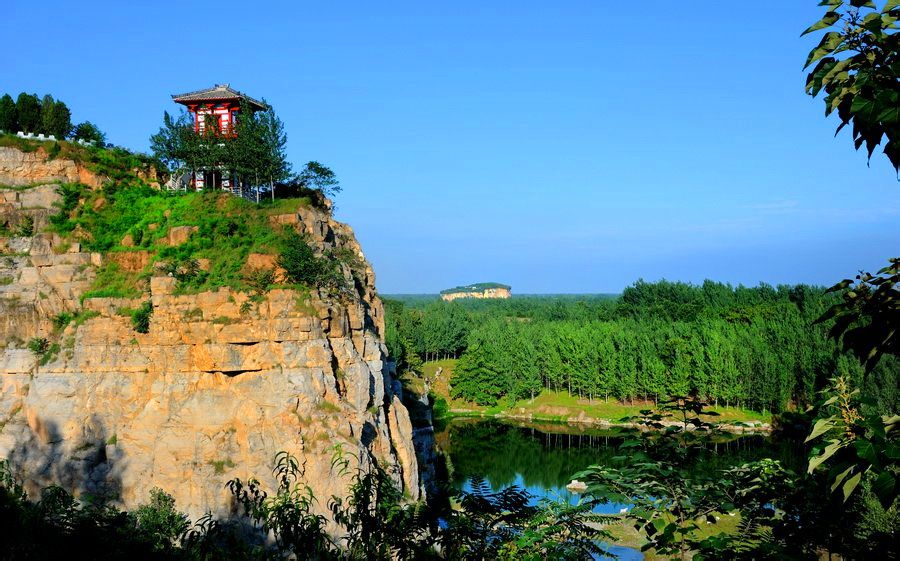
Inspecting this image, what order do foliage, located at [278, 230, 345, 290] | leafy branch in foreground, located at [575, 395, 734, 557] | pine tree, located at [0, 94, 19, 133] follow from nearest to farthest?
1. leafy branch in foreground, located at [575, 395, 734, 557]
2. foliage, located at [278, 230, 345, 290]
3. pine tree, located at [0, 94, 19, 133]

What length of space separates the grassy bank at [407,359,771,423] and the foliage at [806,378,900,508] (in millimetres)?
58811

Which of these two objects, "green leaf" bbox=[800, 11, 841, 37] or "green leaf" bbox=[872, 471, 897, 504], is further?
"green leaf" bbox=[800, 11, 841, 37]

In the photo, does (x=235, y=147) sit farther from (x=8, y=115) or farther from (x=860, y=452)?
(x=860, y=452)

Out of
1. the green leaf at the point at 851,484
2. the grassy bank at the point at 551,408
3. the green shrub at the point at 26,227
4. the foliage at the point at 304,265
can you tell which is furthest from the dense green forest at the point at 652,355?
the green leaf at the point at 851,484

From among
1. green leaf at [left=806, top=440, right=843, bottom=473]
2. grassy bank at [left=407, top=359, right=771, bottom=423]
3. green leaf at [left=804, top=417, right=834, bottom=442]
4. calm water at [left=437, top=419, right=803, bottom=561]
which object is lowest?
calm water at [left=437, top=419, right=803, bottom=561]

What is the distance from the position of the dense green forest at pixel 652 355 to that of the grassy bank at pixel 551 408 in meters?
0.95

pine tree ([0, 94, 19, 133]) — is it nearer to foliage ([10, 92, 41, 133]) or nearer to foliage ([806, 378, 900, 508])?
foliage ([10, 92, 41, 133])

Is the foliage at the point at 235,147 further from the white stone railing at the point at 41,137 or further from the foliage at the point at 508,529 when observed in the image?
the foliage at the point at 508,529

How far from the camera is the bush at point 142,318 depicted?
2588cm

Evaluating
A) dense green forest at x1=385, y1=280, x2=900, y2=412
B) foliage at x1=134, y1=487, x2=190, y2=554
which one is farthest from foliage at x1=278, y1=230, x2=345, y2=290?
dense green forest at x1=385, y1=280, x2=900, y2=412

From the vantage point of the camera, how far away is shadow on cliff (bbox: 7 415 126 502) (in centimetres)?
2431

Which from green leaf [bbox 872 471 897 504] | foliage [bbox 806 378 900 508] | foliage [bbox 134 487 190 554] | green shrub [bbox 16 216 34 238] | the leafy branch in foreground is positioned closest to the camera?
green leaf [bbox 872 471 897 504]

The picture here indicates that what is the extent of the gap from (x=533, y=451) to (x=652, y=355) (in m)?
19.7

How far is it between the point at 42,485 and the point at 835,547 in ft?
86.1
